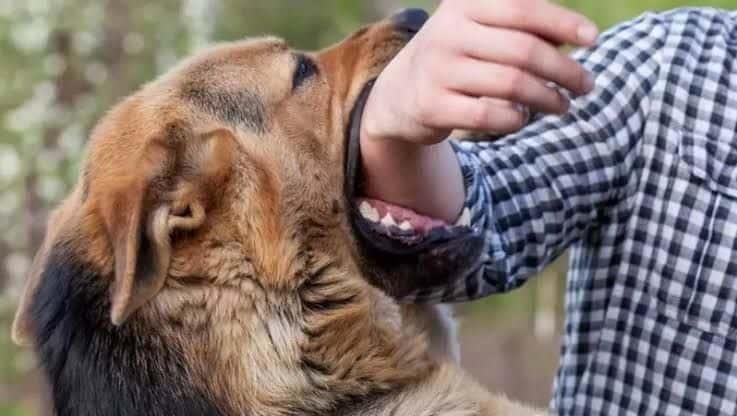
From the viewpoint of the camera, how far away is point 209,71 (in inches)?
93.4

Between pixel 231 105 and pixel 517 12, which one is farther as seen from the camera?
pixel 231 105

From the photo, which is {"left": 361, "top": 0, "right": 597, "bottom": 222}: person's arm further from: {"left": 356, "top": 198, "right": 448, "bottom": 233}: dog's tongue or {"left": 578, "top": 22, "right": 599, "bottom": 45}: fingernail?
{"left": 356, "top": 198, "right": 448, "bottom": 233}: dog's tongue

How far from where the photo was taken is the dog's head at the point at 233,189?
2023mm

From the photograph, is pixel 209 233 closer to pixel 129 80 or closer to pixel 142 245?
pixel 142 245

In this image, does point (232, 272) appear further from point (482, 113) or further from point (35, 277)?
point (482, 113)

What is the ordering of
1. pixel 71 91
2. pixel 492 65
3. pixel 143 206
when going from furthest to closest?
1. pixel 71 91
2. pixel 143 206
3. pixel 492 65

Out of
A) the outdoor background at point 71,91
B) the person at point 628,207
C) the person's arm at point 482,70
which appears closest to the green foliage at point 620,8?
the outdoor background at point 71,91

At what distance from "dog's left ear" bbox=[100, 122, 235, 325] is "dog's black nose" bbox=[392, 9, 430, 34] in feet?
1.58

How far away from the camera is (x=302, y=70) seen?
7.90 ft

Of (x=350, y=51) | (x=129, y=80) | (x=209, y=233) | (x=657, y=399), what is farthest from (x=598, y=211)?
(x=129, y=80)

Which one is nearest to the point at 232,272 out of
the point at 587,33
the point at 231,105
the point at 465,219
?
the point at 231,105

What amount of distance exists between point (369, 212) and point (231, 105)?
1.16ft

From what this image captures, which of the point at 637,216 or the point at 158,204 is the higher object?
the point at 158,204

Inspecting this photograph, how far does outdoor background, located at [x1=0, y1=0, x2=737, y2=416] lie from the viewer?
588cm
